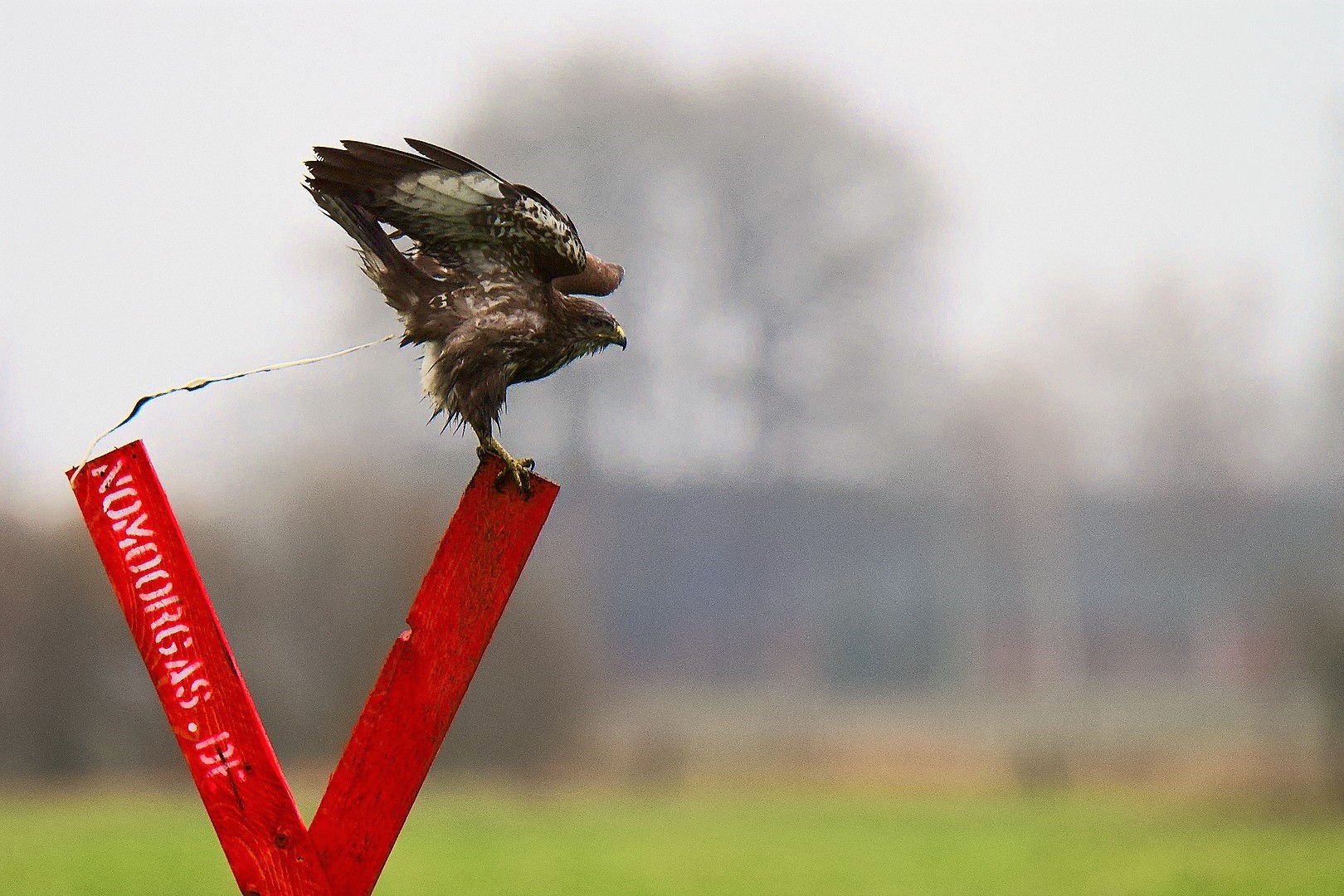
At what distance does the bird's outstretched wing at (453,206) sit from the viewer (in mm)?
1657

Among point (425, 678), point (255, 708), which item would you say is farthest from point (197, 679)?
point (425, 678)

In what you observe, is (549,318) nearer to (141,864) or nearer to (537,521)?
(537,521)

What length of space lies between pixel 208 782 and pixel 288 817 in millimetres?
106

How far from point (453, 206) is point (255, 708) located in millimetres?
697

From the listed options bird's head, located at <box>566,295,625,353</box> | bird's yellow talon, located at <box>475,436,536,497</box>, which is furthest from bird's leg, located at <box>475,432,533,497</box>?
bird's head, located at <box>566,295,625,353</box>

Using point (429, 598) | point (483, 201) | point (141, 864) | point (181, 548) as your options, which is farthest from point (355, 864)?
point (141, 864)

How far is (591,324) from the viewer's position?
1827 mm

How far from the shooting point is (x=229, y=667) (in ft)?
5.14

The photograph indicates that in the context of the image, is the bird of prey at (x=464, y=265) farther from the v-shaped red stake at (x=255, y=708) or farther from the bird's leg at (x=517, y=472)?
the v-shaped red stake at (x=255, y=708)

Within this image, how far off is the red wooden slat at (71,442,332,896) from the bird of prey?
401 mm

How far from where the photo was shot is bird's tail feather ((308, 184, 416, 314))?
1.70 m

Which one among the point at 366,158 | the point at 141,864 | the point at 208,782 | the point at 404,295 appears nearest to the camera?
the point at 208,782

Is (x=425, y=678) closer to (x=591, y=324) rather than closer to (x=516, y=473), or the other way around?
(x=516, y=473)

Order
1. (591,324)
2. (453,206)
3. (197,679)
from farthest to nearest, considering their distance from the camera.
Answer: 1. (591,324)
2. (453,206)
3. (197,679)
